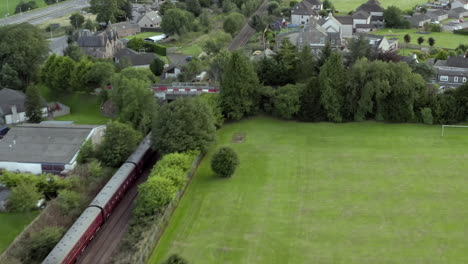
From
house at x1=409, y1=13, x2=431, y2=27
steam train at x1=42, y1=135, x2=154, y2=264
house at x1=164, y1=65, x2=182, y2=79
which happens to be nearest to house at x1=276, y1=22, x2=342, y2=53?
house at x1=164, y1=65, x2=182, y2=79

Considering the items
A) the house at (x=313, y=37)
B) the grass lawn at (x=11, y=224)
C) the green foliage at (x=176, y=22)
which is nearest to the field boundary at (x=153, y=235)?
the grass lawn at (x=11, y=224)

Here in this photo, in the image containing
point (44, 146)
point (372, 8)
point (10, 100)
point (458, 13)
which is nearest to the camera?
point (44, 146)

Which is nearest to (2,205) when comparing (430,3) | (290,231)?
(290,231)

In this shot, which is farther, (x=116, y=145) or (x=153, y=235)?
(x=116, y=145)

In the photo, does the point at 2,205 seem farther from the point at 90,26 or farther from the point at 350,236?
the point at 90,26

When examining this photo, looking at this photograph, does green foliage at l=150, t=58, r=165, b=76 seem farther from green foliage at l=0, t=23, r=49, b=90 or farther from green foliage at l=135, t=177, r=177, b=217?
green foliage at l=135, t=177, r=177, b=217

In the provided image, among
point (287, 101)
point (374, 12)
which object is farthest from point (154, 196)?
point (374, 12)

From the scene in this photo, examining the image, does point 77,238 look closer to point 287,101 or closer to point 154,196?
point 154,196

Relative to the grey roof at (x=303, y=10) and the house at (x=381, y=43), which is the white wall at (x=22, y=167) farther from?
the grey roof at (x=303, y=10)

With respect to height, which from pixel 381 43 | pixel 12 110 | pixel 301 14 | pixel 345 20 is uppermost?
pixel 301 14
